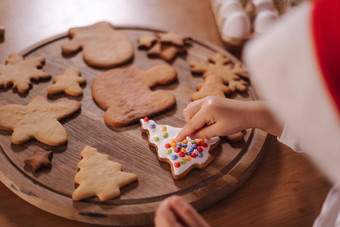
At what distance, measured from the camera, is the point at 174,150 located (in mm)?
798

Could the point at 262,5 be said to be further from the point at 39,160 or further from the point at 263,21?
the point at 39,160

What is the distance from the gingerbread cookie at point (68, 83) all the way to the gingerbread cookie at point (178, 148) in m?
0.21

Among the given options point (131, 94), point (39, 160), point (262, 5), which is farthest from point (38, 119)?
point (262, 5)

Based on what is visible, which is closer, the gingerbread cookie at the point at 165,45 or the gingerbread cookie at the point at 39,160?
the gingerbread cookie at the point at 39,160

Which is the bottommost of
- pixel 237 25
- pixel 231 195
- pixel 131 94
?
pixel 231 195

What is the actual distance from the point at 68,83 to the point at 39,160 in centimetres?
26

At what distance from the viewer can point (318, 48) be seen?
0.35 meters

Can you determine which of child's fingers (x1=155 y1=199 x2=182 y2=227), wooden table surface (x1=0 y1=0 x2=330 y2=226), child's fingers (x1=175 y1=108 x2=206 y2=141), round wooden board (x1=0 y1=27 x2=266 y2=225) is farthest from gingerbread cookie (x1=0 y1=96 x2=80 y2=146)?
child's fingers (x1=155 y1=199 x2=182 y2=227)

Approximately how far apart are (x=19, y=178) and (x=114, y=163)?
190 millimetres

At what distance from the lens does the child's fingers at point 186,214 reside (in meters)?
0.53

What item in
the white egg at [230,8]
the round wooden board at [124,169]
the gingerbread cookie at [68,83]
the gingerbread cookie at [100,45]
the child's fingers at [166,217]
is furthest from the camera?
the white egg at [230,8]

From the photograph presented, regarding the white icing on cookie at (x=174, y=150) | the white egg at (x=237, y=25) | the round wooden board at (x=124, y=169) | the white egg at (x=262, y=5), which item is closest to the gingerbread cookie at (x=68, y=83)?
the round wooden board at (x=124, y=169)

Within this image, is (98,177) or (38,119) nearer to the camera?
(98,177)

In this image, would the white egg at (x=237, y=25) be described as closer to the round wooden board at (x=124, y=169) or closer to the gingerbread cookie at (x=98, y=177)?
the round wooden board at (x=124, y=169)
